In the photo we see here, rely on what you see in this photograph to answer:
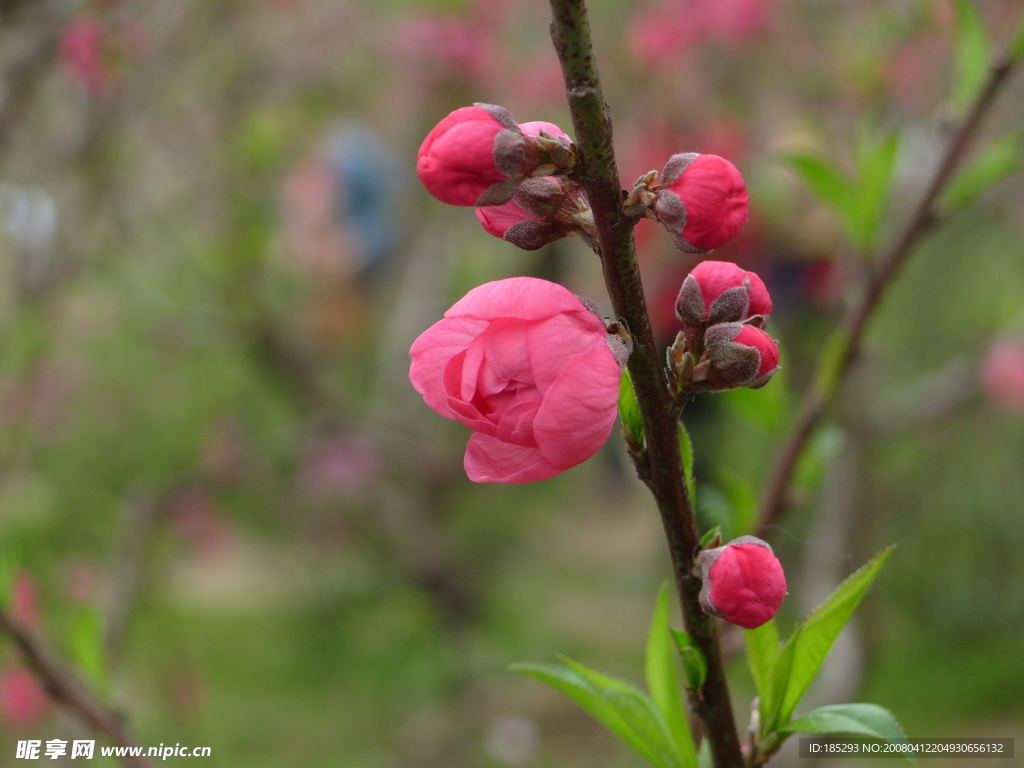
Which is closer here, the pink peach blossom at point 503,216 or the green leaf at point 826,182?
the pink peach blossom at point 503,216

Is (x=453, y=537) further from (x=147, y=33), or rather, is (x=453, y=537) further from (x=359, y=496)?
(x=147, y=33)

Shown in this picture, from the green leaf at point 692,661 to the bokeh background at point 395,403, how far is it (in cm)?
99

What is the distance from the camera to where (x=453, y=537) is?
376cm

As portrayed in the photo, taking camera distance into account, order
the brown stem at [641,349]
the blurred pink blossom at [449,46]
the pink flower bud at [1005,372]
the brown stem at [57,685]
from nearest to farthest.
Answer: the brown stem at [641,349], the brown stem at [57,685], the pink flower bud at [1005,372], the blurred pink blossom at [449,46]

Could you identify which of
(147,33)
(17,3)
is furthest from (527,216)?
(147,33)

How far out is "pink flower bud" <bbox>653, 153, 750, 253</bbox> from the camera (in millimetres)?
434

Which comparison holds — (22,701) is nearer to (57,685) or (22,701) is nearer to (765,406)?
(57,685)

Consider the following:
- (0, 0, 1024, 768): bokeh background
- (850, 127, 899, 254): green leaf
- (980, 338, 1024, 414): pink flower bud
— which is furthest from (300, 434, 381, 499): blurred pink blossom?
(850, 127, 899, 254): green leaf

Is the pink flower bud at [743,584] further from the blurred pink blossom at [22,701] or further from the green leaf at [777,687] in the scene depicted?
the blurred pink blossom at [22,701]

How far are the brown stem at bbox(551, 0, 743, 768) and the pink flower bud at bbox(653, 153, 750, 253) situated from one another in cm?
3

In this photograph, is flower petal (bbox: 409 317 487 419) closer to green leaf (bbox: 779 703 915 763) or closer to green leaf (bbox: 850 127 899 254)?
green leaf (bbox: 779 703 915 763)

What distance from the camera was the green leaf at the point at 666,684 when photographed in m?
0.58

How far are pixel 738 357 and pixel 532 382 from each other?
0.12m

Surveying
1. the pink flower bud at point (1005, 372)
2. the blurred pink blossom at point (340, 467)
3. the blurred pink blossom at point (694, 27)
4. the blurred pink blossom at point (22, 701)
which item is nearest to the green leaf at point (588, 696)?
the pink flower bud at point (1005, 372)
